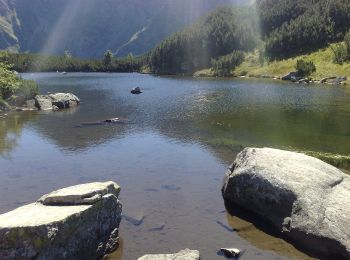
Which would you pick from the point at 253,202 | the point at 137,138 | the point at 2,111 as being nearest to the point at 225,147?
the point at 137,138

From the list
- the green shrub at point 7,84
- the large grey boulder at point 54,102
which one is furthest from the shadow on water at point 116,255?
the green shrub at point 7,84

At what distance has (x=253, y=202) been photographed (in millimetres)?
27516

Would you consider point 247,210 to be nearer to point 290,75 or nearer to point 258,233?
point 258,233

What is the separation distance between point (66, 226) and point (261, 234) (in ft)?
38.6

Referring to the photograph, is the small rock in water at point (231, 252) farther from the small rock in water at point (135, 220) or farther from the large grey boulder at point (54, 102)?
the large grey boulder at point (54, 102)

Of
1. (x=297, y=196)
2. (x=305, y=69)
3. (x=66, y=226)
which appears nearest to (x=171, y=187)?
(x=297, y=196)

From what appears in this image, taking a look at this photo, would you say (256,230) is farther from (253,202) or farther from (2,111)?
(2,111)

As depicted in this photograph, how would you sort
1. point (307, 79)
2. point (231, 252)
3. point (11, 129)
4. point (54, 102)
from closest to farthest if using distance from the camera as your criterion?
point (231, 252), point (11, 129), point (54, 102), point (307, 79)

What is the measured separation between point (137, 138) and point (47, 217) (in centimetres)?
3408

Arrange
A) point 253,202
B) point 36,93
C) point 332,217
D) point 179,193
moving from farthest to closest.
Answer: point 36,93, point 179,193, point 253,202, point 332,217

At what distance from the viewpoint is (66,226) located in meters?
20.0

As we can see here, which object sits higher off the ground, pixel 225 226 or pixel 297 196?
pixel 297 196

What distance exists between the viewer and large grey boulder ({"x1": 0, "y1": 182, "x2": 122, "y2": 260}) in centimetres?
1898

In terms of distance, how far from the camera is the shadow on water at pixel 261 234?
23.0m
